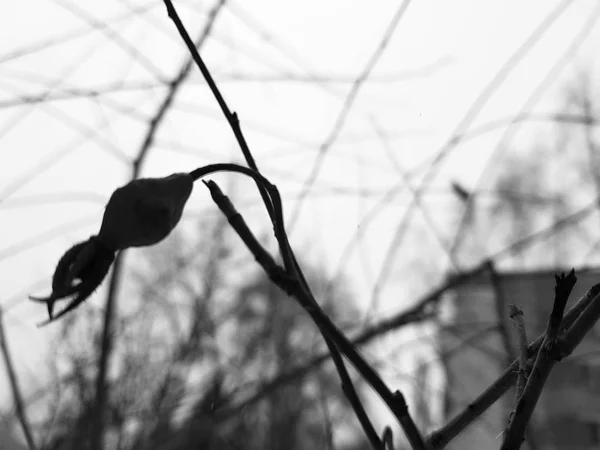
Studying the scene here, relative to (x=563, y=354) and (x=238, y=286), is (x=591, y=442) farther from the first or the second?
(x=563, y=354)

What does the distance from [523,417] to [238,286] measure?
684 mm

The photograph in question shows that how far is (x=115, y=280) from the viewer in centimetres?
43

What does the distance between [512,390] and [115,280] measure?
560 millimetres

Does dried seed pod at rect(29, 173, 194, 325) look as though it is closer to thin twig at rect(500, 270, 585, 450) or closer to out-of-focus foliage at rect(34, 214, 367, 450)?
thin twig at rect(500, 270, 585, 450)

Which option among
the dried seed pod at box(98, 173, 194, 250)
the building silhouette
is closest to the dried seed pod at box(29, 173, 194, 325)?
the dried seed pod at box(98, 173, 194, 250)

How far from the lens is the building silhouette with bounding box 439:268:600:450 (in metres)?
0.79

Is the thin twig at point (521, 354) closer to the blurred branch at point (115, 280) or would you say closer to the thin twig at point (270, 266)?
the thin twig at point (270, 266)

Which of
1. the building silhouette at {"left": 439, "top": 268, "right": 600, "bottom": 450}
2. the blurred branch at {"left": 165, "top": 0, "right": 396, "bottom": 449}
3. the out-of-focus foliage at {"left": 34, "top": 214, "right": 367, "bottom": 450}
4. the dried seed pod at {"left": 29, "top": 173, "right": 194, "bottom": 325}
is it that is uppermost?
the dried seed pod at {"left": 29, "top": 173, "right": 194, "bottom": 325}

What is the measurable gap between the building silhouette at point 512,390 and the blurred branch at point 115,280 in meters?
0.41

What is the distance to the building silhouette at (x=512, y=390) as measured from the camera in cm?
79

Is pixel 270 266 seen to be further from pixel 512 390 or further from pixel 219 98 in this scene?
pixel 512 390

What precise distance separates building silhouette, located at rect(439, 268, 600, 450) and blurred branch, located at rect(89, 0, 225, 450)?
0.41 meters

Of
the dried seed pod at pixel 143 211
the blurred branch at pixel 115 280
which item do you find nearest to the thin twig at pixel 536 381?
the dried seed pod at pixel 143 211

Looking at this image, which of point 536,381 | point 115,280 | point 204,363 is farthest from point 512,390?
point 536,381
